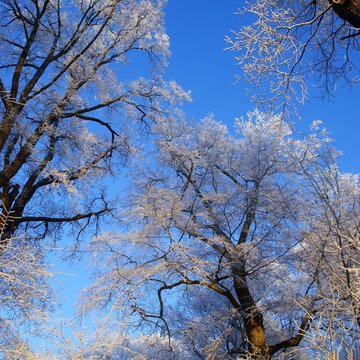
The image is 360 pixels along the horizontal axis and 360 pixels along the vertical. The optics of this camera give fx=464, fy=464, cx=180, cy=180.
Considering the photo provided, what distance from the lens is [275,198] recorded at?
38.6 feet

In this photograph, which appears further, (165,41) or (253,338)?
(165,41)

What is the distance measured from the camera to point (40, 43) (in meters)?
11.2

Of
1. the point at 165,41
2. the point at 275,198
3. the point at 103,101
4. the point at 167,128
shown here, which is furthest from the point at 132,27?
the point at 275,198

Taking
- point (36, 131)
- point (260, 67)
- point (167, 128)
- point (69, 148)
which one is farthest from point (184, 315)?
point (260, 67)

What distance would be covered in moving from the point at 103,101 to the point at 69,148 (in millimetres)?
1529

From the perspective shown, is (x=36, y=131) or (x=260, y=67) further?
(x=36, y=131)

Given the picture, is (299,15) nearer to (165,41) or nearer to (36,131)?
(36,131)

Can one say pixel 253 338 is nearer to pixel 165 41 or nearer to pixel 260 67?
pixel 260 67

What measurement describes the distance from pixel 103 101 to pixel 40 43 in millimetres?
2038

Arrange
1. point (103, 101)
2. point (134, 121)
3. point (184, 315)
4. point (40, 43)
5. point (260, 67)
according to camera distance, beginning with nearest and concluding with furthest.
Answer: point (260, 67)
point (40, 43)
point (103, 101)
point (134, 121)
point (184, 315)

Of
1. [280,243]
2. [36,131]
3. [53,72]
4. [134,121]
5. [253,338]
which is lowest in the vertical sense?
[253,338]

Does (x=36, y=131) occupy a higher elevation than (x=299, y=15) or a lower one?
higher

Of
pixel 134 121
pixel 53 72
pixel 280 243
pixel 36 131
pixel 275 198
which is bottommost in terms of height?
pixel 280 243

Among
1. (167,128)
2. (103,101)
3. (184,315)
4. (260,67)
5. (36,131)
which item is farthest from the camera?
(184,315)
